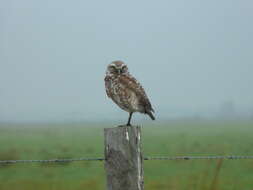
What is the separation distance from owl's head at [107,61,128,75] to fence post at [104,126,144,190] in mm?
2082

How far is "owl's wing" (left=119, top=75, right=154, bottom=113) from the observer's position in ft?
21.1

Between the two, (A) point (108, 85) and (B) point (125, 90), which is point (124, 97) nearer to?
(B) point (125, 90)

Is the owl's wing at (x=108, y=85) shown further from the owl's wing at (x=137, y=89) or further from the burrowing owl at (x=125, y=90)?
the owl's wing at (x=137, y=89)

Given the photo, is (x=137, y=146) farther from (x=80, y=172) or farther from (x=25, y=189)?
(x=80, y=172)

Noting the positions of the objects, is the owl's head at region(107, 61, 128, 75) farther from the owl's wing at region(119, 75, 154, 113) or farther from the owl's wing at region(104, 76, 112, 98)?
the owl's wing at region(119, 75, 154, 113)

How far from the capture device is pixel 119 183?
4727 millimetres

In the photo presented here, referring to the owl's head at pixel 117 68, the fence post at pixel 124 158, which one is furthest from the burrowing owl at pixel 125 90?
the fence post at pixel 124 158

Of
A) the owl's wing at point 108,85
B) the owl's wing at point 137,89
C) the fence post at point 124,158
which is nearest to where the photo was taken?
the fence post at point 124,158

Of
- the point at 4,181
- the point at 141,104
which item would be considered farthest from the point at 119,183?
the point at 4,181

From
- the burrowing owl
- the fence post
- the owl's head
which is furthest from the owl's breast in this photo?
the fence post

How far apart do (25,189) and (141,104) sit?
622 cm

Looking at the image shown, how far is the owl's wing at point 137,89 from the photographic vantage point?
6.44 metres

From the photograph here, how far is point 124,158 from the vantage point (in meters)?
4.75

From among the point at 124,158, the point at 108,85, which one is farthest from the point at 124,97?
the point at 124,158
